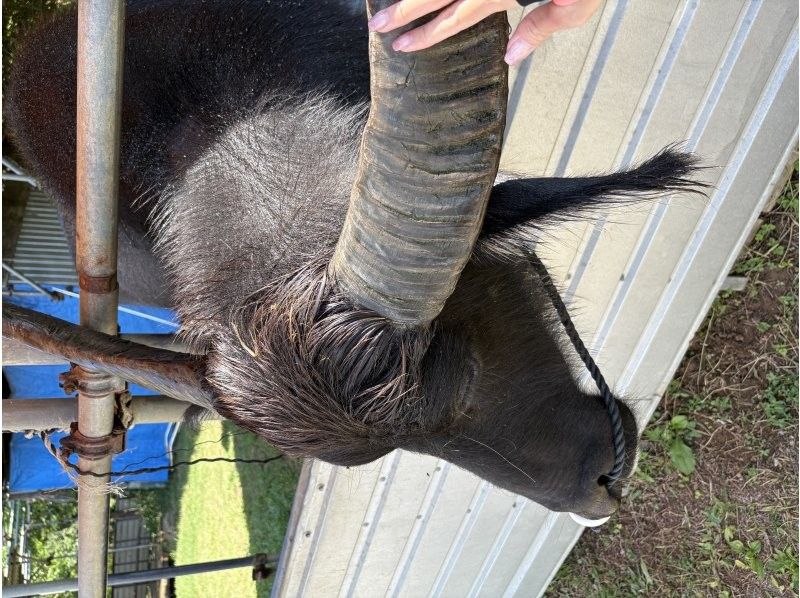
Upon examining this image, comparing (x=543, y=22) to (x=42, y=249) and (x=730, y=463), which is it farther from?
(x=42, y=249)

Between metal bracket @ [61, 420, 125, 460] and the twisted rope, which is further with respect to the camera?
metal bracket @ [61, 420, 125, 460]

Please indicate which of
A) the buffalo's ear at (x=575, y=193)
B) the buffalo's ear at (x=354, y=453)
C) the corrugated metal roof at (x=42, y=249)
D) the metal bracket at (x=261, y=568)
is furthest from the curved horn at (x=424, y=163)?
the corrugated metal roof at (x=42, y=249)

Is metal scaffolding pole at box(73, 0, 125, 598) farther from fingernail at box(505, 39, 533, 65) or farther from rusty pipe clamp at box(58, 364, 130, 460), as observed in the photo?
fingernail at box(505, 39, 533, 65)

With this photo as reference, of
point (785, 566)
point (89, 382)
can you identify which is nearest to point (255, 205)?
point (89, 382)

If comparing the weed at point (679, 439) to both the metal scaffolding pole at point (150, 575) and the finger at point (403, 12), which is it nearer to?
the metal scaffolding pole at point (150, 575)

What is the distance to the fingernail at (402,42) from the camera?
91 cm

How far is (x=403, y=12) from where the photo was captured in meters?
0.89

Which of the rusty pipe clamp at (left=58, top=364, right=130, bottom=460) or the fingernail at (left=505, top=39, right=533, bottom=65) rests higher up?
the fingernail at (left=505, top=39, right=533, bottom=65)

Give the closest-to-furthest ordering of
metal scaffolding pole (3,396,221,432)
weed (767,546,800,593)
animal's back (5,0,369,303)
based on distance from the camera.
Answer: animal's back (5,0,369,303) < metal scaffolding pole (3,396,221,432) < weed (767,546,800,593)

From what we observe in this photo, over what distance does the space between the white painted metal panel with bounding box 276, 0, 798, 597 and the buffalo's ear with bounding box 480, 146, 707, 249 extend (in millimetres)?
1457

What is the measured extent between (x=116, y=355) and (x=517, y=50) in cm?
126

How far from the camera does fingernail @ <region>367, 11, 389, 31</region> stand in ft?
2.98

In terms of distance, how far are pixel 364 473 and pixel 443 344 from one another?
251cm

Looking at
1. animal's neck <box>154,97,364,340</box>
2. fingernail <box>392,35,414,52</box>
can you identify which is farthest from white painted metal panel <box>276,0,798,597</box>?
fingernail <box>392,35,414,52</box>
